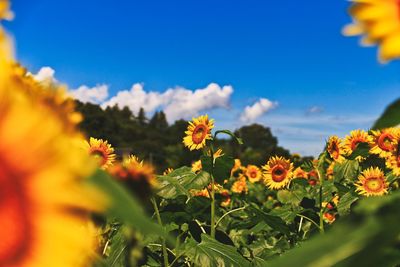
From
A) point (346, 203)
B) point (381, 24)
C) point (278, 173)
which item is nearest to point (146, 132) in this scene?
point (278, 173)

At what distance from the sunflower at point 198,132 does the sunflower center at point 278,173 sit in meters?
1.25

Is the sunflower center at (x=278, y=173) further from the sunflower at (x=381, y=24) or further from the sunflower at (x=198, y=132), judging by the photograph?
the sunflower at (x=381, y=24)

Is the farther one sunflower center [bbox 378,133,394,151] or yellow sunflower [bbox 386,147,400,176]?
sunflower center [bbox 378,133,394,151]

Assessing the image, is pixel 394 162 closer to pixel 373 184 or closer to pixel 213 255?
pixel 373 184

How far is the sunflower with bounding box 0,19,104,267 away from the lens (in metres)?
0.35

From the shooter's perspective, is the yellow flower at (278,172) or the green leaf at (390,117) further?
the yellow flower at (278,172)

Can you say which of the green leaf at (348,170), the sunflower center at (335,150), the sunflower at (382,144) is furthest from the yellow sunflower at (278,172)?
the sunflower at (382,144)

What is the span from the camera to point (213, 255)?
7.94 feet

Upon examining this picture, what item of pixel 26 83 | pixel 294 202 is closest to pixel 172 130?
pixel 294 202

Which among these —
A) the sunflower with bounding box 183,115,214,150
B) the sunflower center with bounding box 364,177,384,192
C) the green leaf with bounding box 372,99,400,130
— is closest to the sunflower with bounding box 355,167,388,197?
the sunflower center with bounding box 364,177,384,192

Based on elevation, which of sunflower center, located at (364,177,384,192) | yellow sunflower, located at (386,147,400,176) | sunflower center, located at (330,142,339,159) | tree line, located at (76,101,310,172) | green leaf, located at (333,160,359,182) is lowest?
sunflower center, located at (364,177,384,192)

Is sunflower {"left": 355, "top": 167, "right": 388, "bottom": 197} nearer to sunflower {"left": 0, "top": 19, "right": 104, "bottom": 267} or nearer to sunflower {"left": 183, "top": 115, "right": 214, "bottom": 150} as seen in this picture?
sunflower {"left": 183, "top": 115, "right": 214, "bottom": 150}

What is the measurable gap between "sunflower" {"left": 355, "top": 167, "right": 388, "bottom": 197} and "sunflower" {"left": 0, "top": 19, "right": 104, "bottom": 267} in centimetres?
388

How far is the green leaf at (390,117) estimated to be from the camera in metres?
0.51
